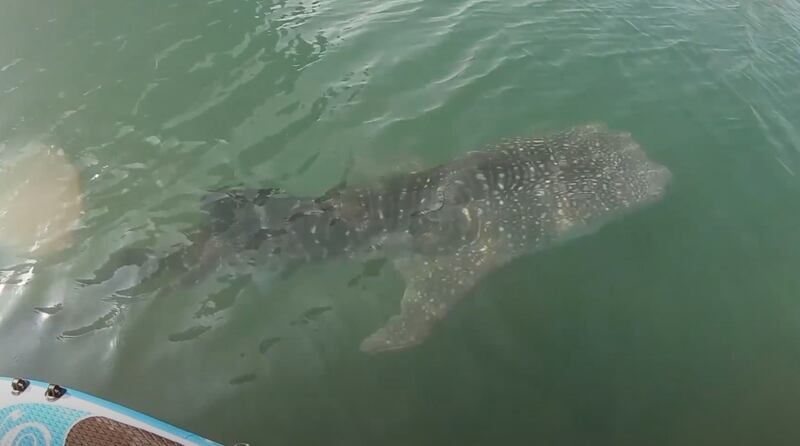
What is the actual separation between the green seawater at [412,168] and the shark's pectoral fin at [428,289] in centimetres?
11

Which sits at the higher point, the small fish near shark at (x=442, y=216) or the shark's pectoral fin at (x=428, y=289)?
the small fish near shark at (x=442, y=216)

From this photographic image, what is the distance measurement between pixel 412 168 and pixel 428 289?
1.56 meters

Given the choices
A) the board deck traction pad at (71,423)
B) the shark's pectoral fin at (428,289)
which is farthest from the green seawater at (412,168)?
the board deck traction pad at (71,423)

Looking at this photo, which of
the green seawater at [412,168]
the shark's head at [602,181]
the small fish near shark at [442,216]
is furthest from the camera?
the shark's head at [602,181]

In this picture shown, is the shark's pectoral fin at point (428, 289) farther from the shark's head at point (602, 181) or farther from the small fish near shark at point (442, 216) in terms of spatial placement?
the shark's head at point (602, 181)

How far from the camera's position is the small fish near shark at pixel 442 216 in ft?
17.6

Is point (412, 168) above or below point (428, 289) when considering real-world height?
above

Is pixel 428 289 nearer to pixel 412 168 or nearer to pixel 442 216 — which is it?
pixel 442 216

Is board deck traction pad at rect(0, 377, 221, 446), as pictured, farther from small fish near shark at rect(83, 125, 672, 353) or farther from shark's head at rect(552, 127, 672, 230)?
shark's head at rect(552, 127, 672, 230)

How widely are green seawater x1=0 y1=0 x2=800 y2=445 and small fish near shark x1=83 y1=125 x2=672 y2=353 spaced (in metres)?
0.19

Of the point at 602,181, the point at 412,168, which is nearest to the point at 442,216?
the point at 412,168

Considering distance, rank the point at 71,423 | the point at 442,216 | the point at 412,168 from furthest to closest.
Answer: the point at 412,168 < the point at 442,216 < the point at 71,423

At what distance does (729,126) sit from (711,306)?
9.87 ft

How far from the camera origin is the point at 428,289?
5227mm
